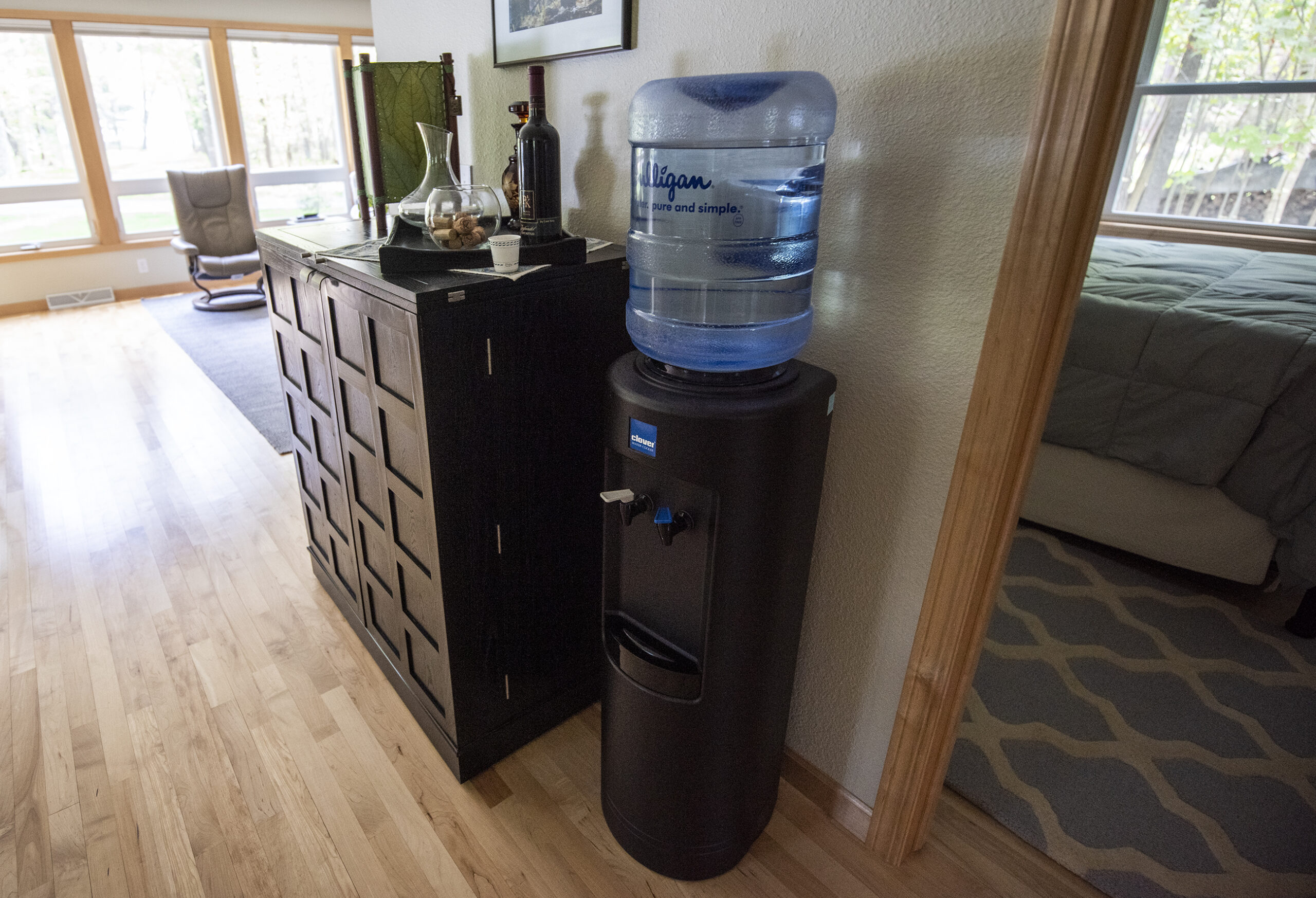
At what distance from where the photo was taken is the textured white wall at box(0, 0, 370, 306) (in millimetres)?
5141

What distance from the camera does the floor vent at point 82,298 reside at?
5.34 metres

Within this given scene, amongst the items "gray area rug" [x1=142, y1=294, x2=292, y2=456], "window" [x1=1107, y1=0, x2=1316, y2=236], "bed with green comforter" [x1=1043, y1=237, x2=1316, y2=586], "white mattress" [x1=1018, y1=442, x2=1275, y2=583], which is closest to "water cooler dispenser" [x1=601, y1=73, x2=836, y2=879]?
"white mattress" [x1=1018, y1=442, x2=1275, y2=583]

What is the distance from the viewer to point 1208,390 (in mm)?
2133

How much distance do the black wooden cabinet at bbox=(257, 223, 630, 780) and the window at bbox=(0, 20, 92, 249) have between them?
198 inches

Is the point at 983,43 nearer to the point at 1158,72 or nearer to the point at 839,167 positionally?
the point at 839,167

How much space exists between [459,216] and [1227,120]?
16.6 feet

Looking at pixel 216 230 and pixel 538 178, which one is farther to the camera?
pixel 216 230

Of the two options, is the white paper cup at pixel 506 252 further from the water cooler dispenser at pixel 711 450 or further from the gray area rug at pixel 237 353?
the gray area rug at pixel 237 353

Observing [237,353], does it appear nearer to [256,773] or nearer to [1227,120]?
[256,773]

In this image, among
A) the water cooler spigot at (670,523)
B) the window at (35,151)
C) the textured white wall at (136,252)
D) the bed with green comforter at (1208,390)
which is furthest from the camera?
the textured white wall at (136,252)

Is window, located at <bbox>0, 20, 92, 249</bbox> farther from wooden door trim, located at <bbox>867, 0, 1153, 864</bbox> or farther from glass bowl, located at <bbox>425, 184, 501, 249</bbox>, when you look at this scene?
wooden door trim, located at <bbox>867, 0, 1153, 864</bbox>

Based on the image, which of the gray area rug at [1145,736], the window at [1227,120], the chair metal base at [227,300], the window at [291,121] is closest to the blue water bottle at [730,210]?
the gray area rug at [1145,736]

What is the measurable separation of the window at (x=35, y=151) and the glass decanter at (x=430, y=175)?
17.9 feet

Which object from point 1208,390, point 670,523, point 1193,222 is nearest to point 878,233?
point 670,523
